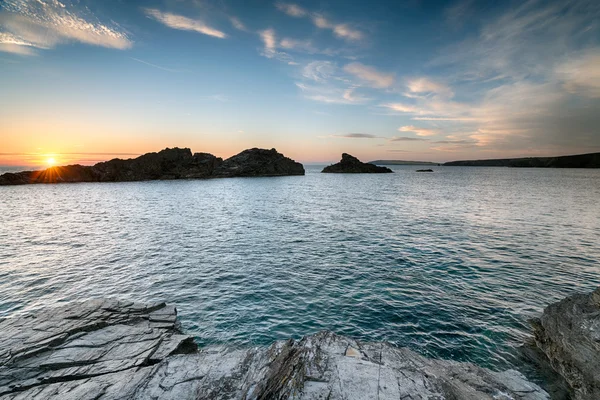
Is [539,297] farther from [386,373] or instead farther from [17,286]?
[17,286]

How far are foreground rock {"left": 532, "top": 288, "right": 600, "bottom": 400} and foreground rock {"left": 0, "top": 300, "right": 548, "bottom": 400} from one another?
6.93 feet

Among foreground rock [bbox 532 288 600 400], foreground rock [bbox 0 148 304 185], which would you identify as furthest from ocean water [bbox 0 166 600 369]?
foreground rock [bbox 0 148 304 185]

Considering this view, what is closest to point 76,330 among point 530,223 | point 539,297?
point 539,297

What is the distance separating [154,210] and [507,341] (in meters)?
60.9

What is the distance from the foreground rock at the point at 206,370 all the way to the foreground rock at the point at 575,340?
6.93 feet

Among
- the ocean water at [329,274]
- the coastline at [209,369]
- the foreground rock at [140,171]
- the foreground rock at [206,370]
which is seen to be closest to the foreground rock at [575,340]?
the coastline at [209,369]

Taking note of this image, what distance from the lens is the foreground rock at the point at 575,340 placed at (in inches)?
395

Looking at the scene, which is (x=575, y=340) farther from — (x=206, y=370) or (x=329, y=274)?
(x=206, y=370)

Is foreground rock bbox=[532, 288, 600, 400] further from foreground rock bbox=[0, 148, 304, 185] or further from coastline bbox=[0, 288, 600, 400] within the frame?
foreground rock bbox=[0, 148, 304, 185]

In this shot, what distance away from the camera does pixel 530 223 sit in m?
39.7

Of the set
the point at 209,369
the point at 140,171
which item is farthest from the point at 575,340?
the point at 140,171

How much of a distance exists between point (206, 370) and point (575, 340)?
52.1 ft

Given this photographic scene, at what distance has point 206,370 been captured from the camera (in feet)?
30.6

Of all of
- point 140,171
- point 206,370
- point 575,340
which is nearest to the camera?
point 206,370
